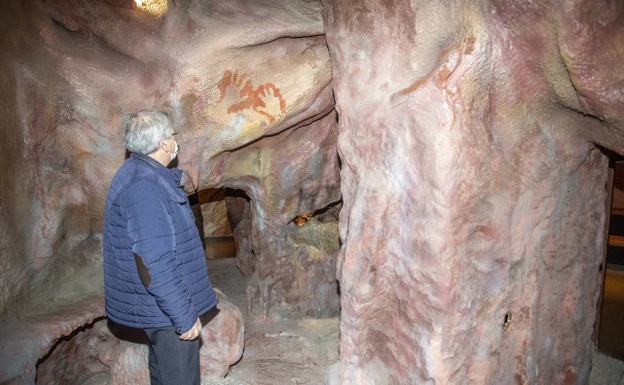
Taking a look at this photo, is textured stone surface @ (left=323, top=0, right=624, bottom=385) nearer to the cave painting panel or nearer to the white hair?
the cave painting panel

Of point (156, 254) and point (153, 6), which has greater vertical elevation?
point (153, 6)

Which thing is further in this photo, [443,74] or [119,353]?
[119,353]

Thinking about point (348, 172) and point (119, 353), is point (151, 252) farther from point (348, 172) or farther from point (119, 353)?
point (119, 353)

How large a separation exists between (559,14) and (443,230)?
3.30ft

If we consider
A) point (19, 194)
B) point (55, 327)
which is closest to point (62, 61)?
point (19, 194)

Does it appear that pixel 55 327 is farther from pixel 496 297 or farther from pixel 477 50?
pixel 477 50

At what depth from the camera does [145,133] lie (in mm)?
2238

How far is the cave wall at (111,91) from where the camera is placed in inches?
129

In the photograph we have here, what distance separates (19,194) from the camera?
334cm

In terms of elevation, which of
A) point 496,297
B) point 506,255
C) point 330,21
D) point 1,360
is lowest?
point 1,360

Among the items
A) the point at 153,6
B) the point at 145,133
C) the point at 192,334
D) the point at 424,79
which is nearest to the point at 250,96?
the point at 153,6

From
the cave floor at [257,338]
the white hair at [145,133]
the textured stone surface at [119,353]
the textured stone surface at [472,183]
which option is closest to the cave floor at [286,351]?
the cave floor at [257,338]

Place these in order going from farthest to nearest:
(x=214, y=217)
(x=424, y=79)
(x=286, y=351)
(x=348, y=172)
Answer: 1. (x=214, y=217)
2. (x=286, y=351)
3. (x=348, y=172)
4. (x=424, y=79)

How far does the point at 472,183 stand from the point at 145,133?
1480mm
